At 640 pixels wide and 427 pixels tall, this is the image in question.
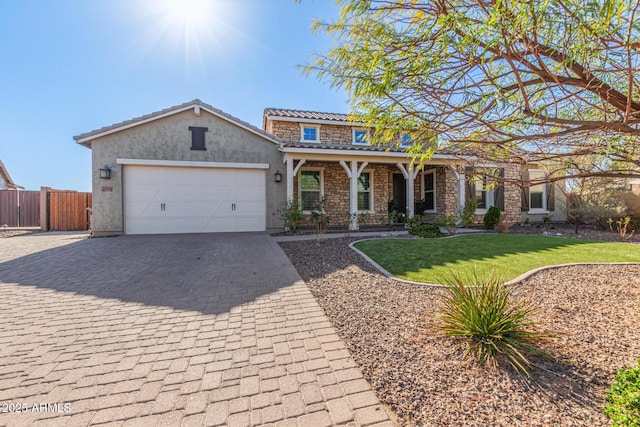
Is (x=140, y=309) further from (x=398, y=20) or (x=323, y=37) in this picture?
(x=398, y=20)

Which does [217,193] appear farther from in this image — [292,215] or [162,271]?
[162,271]

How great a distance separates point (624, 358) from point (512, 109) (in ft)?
7.98

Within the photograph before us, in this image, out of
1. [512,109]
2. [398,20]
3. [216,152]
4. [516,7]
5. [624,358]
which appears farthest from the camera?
[216,152]

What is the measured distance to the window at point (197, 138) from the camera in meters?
10.1

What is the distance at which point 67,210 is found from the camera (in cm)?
1262

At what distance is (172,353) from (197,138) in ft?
30.9

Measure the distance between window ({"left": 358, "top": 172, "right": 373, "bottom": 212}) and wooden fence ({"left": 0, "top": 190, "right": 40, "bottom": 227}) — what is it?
53.2 feet

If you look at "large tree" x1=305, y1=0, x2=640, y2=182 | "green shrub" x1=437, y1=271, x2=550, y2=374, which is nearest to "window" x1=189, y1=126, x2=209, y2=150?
"large tree" x1=305, y1=0, x2=640, y2=182

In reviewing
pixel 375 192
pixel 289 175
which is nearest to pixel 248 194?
pixel 289 175

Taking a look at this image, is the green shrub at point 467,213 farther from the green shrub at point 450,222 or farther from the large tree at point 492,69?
the large tree at point 492,69

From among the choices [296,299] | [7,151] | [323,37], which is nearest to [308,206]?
[296,299]

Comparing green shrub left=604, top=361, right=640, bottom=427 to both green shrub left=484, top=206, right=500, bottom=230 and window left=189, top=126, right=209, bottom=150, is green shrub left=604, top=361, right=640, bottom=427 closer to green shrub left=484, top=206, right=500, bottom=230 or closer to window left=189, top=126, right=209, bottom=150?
green shrub left=484, top=206, right=500, bottom=230

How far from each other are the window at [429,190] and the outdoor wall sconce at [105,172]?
13873 mm

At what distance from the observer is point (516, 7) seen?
1.83 metres
